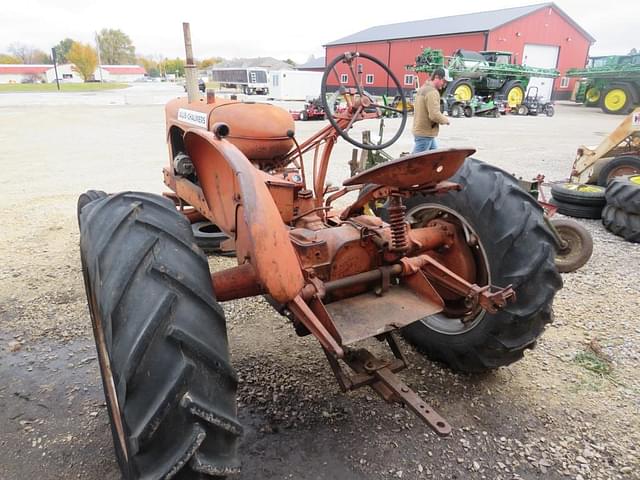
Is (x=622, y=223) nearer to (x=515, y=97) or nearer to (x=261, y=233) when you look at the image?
(x=261, y=233)

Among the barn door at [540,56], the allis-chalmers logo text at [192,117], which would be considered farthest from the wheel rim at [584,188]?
the barn door at [540,56]

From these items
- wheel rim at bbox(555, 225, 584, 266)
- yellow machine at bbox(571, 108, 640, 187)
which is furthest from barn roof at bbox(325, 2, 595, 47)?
wheel rim at bbox(555, 225, 584, 266)

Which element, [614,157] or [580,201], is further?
[614,157]

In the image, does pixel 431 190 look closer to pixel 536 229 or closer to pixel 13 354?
pixel 536 229

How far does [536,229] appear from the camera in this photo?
215cm

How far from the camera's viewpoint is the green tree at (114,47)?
281 ft

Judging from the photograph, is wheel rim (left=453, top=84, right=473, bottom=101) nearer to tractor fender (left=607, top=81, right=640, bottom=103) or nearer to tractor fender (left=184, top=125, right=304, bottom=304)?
tractor fender (left=607, top=81, right=640, bottom=103)

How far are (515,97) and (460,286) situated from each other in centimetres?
2333

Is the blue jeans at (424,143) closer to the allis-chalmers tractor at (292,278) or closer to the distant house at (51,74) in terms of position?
the allis-chalmers tractor at (292,278)

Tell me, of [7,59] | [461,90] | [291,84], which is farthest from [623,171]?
[7,59]

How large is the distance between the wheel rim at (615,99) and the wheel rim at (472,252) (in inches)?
994

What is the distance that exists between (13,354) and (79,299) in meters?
0.69

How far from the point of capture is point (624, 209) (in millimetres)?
4816

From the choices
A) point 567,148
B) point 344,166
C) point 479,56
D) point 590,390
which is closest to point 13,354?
point 590,390
